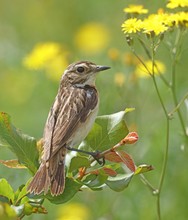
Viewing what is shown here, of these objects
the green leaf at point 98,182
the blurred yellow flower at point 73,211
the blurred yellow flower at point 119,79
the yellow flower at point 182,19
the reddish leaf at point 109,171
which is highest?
the yellow flower at point 182,19

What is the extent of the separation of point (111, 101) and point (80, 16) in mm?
5262

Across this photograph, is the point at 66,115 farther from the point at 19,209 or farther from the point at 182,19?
the point at 19,209

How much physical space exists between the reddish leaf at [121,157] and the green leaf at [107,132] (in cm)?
4

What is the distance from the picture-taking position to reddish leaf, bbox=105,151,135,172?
4363 mm

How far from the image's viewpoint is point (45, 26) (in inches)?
521

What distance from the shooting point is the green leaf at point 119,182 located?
14.0ft

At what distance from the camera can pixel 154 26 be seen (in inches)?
209

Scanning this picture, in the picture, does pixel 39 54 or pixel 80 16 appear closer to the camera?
pixel 39 54

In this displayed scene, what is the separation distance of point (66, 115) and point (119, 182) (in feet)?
3.01

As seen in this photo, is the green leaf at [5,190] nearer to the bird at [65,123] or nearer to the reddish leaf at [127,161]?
the bird at [65,123]

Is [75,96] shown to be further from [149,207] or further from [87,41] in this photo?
[87,41]

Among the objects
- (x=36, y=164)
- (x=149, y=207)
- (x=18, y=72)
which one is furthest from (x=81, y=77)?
(x=18, y=72)

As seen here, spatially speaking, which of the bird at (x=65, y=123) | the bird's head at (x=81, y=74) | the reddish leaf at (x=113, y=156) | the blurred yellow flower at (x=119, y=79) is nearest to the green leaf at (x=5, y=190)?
the bird at (x=65, y=123)

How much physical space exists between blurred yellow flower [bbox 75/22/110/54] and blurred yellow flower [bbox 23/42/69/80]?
335cm
